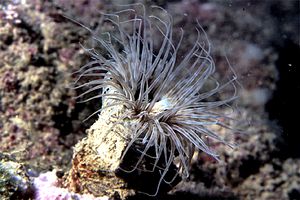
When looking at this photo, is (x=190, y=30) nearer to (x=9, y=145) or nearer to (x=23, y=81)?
(x=23, y=81)

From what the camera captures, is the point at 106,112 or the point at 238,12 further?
the point at 238,12

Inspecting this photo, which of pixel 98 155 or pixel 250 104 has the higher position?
pixel 98 155

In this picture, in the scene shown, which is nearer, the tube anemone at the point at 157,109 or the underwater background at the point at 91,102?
the tube anemone at the point at 157,109

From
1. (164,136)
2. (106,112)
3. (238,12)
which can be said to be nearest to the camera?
(164,136)

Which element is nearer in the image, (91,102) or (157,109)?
(157,109)

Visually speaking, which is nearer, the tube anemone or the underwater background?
the tube anemone

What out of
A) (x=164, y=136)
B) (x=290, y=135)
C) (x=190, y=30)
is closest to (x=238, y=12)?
(x=190, y=30)

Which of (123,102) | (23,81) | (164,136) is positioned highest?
(123,102)

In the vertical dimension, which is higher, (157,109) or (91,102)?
(157,109)
